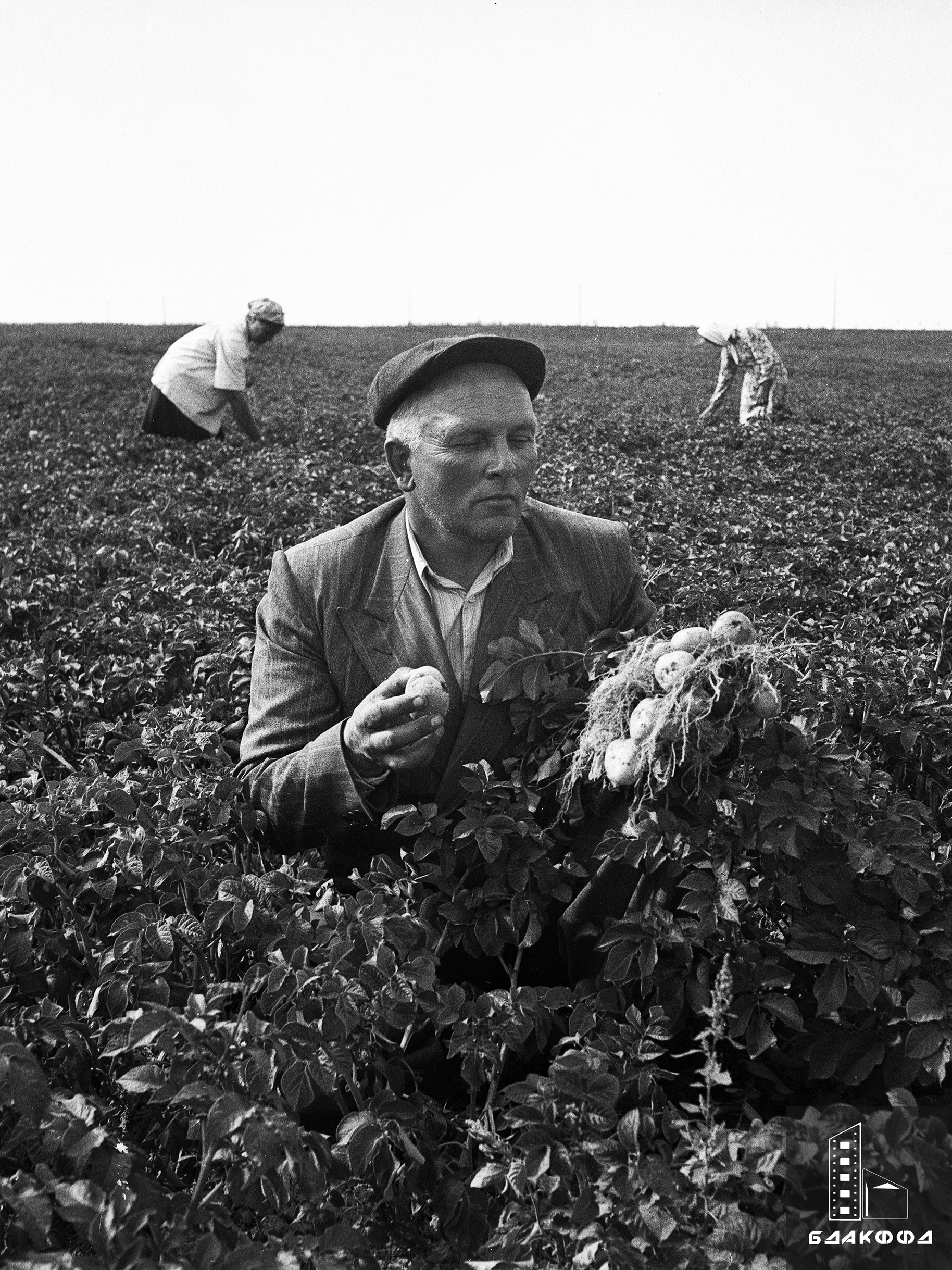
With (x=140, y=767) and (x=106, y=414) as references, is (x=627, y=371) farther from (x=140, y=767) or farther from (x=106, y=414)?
(x=140, y=767)

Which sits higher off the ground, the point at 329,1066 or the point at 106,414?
the point at 106,414

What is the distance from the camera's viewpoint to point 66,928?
2070 mm

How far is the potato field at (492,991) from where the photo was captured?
1.37m

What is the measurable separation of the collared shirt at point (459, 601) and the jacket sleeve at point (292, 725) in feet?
0.75

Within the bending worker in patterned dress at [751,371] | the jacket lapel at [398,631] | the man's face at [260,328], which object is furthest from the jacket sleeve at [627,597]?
the bending worker in patterned dress at [751,371]

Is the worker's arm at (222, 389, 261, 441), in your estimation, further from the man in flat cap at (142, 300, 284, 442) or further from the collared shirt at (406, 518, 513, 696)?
the collared shirt at (406, 518, 513, 696)

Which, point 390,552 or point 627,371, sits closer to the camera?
point 390,552

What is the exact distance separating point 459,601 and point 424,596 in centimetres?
7

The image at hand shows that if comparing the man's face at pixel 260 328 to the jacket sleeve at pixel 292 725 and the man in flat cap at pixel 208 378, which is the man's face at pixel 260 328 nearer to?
the man in flat cap at pixel 208 378

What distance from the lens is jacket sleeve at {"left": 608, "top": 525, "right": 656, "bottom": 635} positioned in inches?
94.5

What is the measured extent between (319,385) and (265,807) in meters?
13.6

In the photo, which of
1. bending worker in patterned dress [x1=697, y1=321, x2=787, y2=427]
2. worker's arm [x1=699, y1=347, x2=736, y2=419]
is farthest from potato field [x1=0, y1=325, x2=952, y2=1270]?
worker's arm [x1=699, y1=347, x2=736, y2=419]

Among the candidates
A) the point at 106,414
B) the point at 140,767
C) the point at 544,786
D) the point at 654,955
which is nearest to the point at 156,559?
the point at 140,767

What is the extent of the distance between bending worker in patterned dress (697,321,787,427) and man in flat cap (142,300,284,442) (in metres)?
4.50
